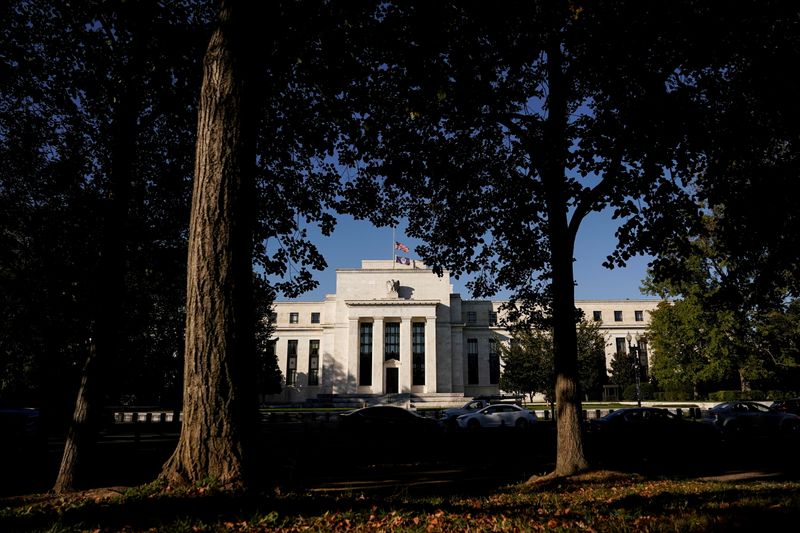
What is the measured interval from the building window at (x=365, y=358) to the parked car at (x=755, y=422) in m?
42.9

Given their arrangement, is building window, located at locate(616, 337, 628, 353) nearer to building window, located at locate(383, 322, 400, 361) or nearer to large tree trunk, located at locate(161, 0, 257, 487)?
building window, located at locate(383, 322, 400, 361)

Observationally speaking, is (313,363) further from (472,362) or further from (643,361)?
(643,361)

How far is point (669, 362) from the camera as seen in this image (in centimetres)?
4306

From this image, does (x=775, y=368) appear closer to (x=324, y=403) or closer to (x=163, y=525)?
(x=324, y=403)

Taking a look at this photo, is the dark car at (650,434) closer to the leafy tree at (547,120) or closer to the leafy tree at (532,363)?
the leafy tree at (547,120)

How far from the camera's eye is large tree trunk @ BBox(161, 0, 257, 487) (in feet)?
16.3

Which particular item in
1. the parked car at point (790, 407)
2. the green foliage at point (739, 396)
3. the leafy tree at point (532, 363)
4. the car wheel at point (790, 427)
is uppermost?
the leafy tree at point (532, 363)

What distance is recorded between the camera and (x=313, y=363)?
65812 mm

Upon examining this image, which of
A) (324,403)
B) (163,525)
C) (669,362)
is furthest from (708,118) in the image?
(324,403)

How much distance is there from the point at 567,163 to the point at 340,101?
5099 millimetres

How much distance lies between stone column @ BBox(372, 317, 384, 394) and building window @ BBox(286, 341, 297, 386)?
1274 centimetres

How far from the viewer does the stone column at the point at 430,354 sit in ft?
192

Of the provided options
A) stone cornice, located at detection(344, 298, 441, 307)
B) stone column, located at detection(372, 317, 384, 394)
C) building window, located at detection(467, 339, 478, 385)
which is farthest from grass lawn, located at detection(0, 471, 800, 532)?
building window, located at detection(467, 339, 478, 385)

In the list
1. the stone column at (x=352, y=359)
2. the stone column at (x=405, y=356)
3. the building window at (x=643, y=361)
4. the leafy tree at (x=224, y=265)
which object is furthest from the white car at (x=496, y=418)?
the building window at (x=643, y=361)
